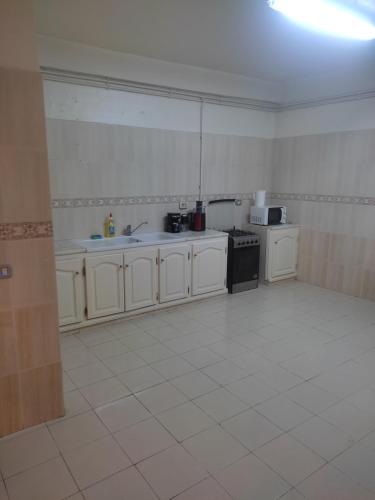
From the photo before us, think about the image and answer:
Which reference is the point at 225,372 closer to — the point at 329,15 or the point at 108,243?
the point at 108,243

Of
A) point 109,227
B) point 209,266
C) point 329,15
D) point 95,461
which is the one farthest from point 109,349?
point 329,15

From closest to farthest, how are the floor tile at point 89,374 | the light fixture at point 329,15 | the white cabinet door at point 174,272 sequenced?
the light fixture at point 329,15 < the floor tile at point 89,374 < the white cabinet door at point 174,272

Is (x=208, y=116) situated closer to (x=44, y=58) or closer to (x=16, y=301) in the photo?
(x=44, y=58)

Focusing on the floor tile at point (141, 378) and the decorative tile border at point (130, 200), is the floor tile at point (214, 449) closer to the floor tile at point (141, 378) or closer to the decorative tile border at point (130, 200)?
the floor tile at point (141, 378)

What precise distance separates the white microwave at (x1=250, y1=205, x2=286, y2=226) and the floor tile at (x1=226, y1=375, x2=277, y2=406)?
2.57m

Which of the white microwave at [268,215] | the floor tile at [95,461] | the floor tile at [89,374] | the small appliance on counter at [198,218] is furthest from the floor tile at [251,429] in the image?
the white microwave at [268,215]

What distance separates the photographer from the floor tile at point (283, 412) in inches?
87.8

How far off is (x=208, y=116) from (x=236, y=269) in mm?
1924

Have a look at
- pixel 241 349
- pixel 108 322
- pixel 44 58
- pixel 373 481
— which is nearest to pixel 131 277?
pixel 108 322

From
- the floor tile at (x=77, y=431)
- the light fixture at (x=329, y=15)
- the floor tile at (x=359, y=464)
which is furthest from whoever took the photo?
the light fixture at (x=329, y=15)

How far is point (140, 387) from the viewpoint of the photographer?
2582 mm

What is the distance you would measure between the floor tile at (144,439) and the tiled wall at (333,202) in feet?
10.6

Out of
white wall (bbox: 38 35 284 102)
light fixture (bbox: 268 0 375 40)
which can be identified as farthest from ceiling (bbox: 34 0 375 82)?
light fixture (bbox: 268 0 375 40)

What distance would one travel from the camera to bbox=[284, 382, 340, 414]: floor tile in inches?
93.9
